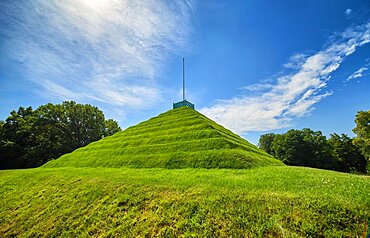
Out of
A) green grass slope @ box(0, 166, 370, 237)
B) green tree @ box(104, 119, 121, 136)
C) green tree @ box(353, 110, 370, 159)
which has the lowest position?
green grass slope @ box(0, 166, 370, 237)

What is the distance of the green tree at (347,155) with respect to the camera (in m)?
48.0

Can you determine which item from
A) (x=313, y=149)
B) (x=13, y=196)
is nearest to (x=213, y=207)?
(x=13, y=196)

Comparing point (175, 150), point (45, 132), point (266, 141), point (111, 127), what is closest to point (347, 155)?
point (266, 141)

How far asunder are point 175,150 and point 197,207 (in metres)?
9.78

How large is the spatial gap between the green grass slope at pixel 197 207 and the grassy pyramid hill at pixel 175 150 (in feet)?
8.20

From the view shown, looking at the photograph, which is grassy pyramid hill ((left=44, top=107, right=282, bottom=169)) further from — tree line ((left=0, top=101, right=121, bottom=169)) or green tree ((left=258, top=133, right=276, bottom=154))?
green tree ((left=258, top=133, right=276, bottom=154))

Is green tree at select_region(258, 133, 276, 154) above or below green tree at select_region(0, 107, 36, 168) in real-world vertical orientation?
above

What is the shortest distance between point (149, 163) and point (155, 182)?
5291 mm

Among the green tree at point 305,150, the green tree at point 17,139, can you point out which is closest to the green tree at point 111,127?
the green tree at point 17,139

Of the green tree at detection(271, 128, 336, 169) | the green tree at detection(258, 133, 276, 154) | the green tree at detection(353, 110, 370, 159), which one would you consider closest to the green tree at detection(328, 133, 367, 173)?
the green tree at detection(271, 128, 336, 169)

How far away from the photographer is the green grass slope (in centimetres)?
542

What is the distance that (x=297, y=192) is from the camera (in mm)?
7223

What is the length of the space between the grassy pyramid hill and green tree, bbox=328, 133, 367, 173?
149ft

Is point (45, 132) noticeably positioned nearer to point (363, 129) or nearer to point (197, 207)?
point (197, 207)
